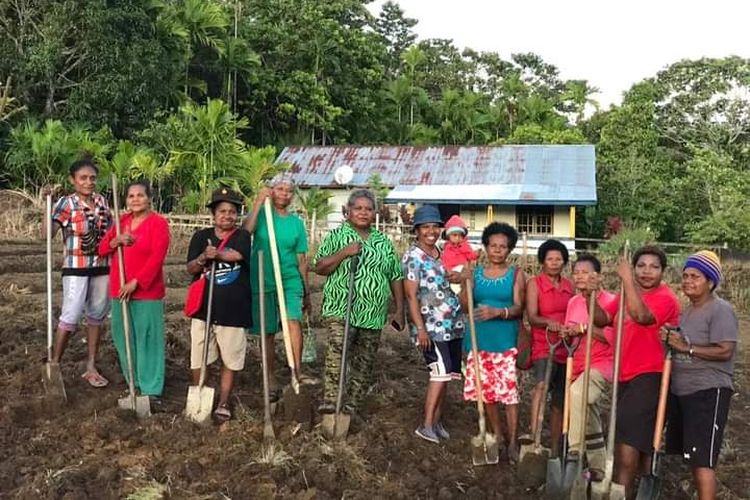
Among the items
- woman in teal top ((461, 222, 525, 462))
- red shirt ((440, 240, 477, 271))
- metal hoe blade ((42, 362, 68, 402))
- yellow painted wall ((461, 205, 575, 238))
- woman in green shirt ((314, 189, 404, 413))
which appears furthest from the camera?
yellow painted wall ((461, 205, 575, 238))

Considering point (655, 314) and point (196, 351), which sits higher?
point (655, 314)

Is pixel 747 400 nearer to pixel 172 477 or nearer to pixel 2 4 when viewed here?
pixel 172 477

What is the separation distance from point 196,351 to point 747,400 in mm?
4864

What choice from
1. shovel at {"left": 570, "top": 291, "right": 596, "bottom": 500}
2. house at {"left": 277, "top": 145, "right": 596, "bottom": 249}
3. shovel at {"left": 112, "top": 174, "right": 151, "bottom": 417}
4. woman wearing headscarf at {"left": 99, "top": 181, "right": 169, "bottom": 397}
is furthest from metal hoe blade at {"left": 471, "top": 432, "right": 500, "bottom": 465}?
house at {"left": 277, "top": 145, "right": 596, "bottom": 249}

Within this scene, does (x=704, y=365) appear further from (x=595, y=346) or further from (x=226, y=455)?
(x=226, y=455)

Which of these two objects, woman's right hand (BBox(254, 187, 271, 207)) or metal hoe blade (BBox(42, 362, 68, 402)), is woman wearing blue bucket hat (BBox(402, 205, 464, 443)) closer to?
woman's right hand (BBox(254, 187, 271, 207))

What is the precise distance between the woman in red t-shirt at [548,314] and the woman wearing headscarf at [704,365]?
732 millimetres

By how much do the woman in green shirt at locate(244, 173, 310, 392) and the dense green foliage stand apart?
461 inches

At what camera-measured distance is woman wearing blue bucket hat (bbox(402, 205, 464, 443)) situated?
4219 mm

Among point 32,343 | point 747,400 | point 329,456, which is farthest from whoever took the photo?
point 747,400

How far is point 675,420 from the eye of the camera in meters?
3.74

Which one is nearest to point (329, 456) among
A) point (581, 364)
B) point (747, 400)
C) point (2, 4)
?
point (581, 364)

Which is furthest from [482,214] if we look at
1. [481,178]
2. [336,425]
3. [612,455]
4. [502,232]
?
[612,455]

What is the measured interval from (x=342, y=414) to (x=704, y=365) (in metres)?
1.90
